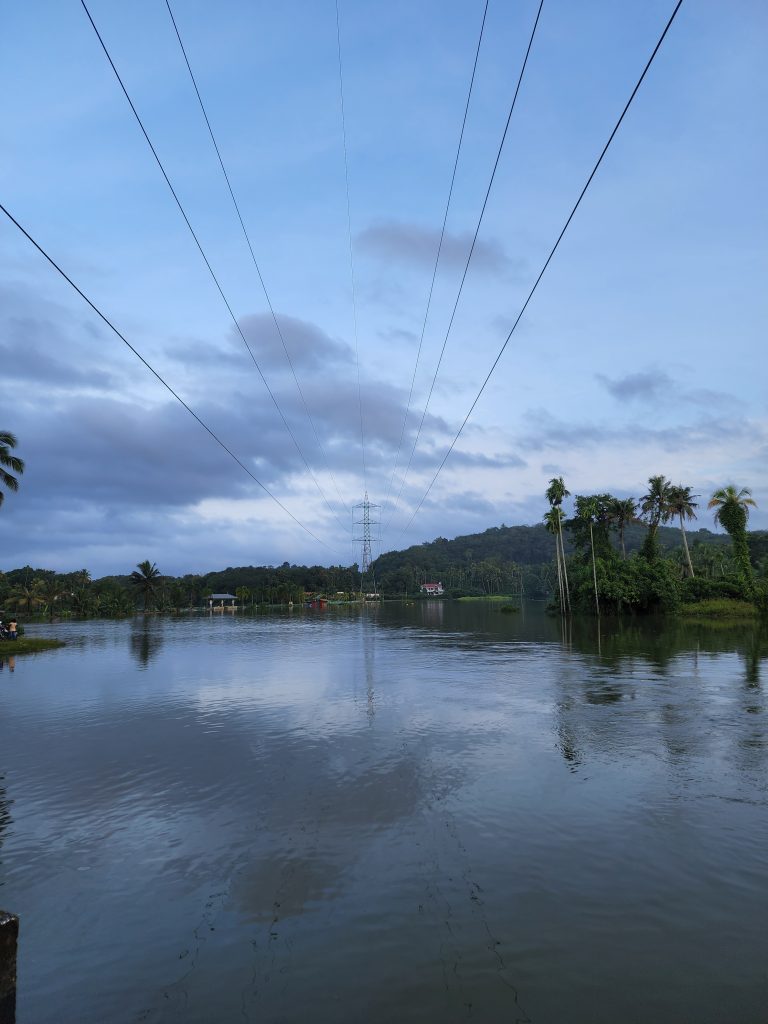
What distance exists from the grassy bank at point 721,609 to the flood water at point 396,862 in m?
53.2

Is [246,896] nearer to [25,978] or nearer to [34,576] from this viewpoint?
[25,978]

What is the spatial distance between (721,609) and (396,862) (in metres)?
72.8

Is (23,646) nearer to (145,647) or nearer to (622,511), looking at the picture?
(145,647)

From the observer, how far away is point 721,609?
7131 cm

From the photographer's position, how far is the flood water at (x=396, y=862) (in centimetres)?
684

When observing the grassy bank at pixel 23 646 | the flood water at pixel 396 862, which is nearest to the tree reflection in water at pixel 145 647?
the grassy bank at pixel 23 646

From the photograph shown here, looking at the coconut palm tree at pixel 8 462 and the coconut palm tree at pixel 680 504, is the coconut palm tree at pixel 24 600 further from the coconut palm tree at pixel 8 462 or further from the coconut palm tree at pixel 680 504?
the coconut palm tree at pixel 680 504

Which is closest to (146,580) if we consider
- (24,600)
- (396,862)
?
(24,600)

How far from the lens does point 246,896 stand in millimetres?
9172

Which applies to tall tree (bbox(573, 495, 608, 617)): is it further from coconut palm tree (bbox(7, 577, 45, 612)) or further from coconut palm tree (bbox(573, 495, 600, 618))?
coconut palm tree (bbox(7, 577, 45, 612))

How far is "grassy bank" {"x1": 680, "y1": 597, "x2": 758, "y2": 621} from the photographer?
69625mm

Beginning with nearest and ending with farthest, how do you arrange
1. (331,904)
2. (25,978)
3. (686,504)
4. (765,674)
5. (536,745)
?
(25,978) → (331,904) → (536,745) → (765,674) → (686,504)

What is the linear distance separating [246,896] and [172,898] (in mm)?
1107

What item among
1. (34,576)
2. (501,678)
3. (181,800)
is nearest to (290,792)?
(181,800)
